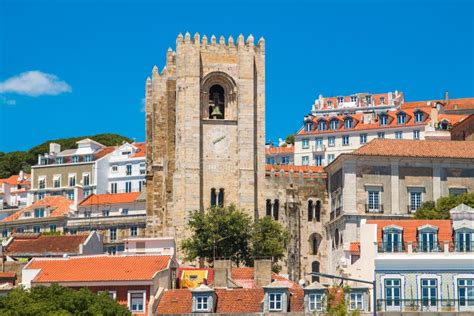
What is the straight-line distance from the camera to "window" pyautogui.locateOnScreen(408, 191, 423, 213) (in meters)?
93.6

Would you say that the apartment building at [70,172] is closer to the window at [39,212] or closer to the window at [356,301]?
the window at [39,212]

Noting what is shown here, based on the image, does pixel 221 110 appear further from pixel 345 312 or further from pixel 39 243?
pixel 345 312

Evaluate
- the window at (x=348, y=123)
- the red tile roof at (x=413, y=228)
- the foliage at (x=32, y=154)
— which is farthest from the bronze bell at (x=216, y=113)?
the foliage at (x=32, y=154)

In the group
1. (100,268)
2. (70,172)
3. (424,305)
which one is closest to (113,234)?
(70,172)

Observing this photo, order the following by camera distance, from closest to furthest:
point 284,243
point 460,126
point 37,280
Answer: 1. point 37,280
2. point 284,243
3. point 460,126

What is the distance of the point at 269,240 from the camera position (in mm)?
91688

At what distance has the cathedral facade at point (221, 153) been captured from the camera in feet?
318

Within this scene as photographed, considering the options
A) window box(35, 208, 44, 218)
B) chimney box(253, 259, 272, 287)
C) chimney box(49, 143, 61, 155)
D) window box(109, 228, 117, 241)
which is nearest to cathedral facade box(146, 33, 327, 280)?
window box(109, 228, 117, 241)

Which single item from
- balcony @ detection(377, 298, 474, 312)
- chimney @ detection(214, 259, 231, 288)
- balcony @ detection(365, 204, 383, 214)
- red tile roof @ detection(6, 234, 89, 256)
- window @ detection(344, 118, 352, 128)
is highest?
window @ detection(344, 118, 352, 128)

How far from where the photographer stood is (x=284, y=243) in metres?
96.2

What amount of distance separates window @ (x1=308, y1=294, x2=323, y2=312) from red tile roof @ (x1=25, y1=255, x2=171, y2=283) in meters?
7.63

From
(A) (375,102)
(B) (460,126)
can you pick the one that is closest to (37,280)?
(B) (460,126)

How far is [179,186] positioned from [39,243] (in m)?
12.7

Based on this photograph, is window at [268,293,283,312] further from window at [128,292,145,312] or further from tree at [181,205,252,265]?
tree at [181,205,252,265]
